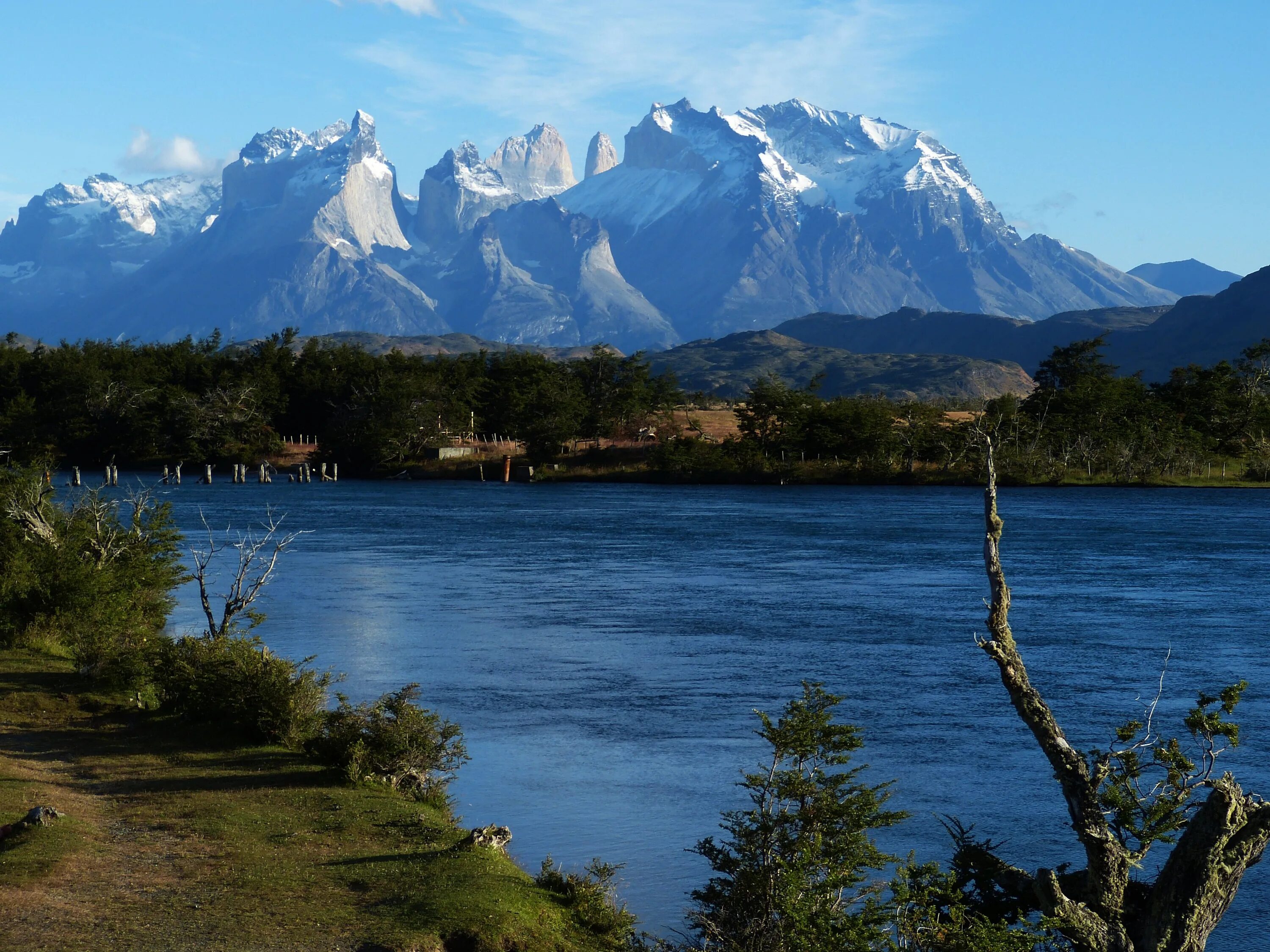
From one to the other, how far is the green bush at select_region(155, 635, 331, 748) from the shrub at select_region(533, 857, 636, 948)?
6.99 m

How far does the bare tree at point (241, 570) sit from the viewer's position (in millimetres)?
25031

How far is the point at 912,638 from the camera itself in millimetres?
36250

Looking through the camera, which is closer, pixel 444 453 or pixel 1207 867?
pixel 1207 867

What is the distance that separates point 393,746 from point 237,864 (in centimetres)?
446

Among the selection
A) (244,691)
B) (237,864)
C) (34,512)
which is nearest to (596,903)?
(237,864)

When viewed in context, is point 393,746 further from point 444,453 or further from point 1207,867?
point 444,453

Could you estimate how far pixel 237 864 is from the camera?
48.2ft

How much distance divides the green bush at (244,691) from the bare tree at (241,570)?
3.48 ft

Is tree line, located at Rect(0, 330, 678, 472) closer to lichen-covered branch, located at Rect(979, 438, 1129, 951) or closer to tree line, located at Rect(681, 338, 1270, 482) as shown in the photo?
tree line, located at Rect(681, 338, 1270, 482)

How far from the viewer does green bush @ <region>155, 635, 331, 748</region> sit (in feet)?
68.7

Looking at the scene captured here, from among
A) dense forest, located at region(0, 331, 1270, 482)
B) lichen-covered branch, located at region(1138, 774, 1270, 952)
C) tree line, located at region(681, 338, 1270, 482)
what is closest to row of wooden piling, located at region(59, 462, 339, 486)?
dense forest, located at region(0, 331, 1270, 482)

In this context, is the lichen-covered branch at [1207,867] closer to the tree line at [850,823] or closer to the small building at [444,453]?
the tree line at [850,823]

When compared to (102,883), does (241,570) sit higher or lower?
higher

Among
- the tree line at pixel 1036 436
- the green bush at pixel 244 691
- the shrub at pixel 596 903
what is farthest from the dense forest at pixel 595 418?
the shrub at pixel 596 903
